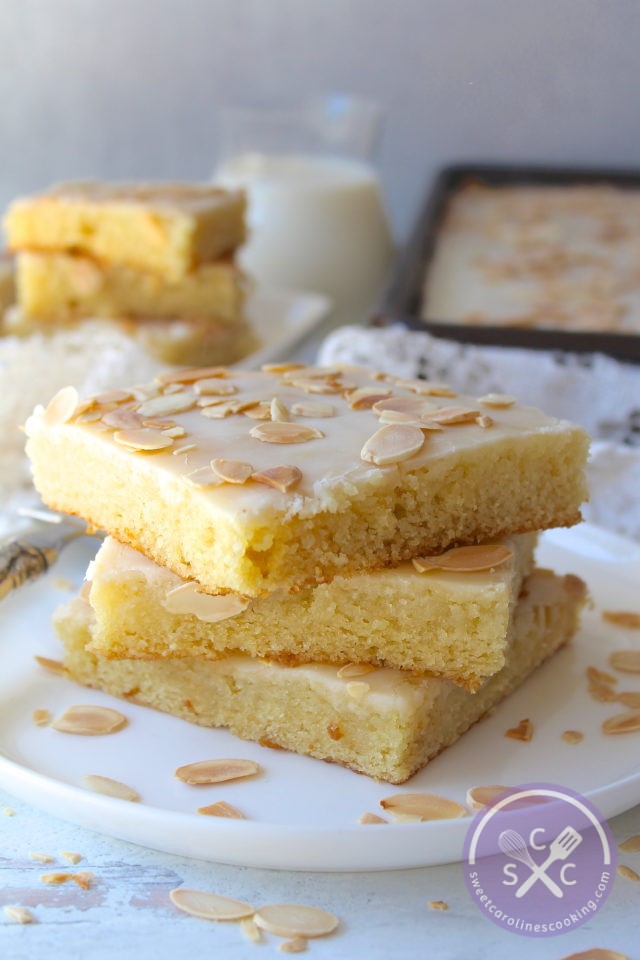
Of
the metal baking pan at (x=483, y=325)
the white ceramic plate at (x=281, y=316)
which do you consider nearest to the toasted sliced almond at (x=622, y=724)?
the metal baking pan at (x=483, y=325)

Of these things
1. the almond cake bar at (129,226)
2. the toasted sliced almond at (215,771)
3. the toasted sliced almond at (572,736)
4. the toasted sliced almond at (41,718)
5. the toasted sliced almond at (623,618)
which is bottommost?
the toasted sliced almond at (215,771)

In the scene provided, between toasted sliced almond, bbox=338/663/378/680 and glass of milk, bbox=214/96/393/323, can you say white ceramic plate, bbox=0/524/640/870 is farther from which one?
glass of milk, bbox=214/96/393/323

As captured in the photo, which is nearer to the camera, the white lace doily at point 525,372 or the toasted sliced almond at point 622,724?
the toasted sliced almond at point 622,724

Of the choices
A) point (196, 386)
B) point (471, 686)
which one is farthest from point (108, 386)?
point (471, 686)

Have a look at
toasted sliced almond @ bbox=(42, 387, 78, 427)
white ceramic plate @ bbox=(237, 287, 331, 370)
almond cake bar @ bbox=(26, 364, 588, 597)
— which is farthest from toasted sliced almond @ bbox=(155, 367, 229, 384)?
white ceramic plate @ bbox=(237, 287, 331, 370)

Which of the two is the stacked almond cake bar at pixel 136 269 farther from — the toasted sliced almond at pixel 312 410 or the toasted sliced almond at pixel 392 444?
the toasted sliced almond at pixel 392 444

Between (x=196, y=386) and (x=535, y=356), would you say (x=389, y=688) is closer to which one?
(x=196, y=386)
